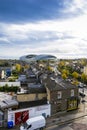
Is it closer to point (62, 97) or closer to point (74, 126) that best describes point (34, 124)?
point (74, 126)

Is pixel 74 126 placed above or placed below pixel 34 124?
below

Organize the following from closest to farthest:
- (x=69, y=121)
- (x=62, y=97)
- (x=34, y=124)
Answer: (x=34, y=124) → (x=69, y=121) → (x=62, y=97)

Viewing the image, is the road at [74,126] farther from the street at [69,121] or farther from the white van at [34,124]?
the white van at [34,124]

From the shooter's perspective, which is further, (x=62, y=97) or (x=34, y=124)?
(x=62, y=97)

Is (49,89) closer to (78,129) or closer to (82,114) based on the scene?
(82,114)

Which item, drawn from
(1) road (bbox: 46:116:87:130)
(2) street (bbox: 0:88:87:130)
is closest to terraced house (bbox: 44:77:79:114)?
(2) street (bbox: 0:88:87:130)

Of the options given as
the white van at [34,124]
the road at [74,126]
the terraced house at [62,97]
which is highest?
the terraced house at [62,97]

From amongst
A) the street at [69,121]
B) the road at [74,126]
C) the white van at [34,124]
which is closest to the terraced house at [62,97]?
the street at [69,121]

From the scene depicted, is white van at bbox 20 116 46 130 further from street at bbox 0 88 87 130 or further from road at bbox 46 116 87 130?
road at bbox 46 116 87 130

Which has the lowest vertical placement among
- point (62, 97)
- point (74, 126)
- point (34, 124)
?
point (74, 126)

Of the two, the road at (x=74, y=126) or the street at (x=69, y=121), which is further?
the street at (x=69, y=121)

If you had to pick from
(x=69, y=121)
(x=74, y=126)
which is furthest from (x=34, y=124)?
(x=69, y=121)
